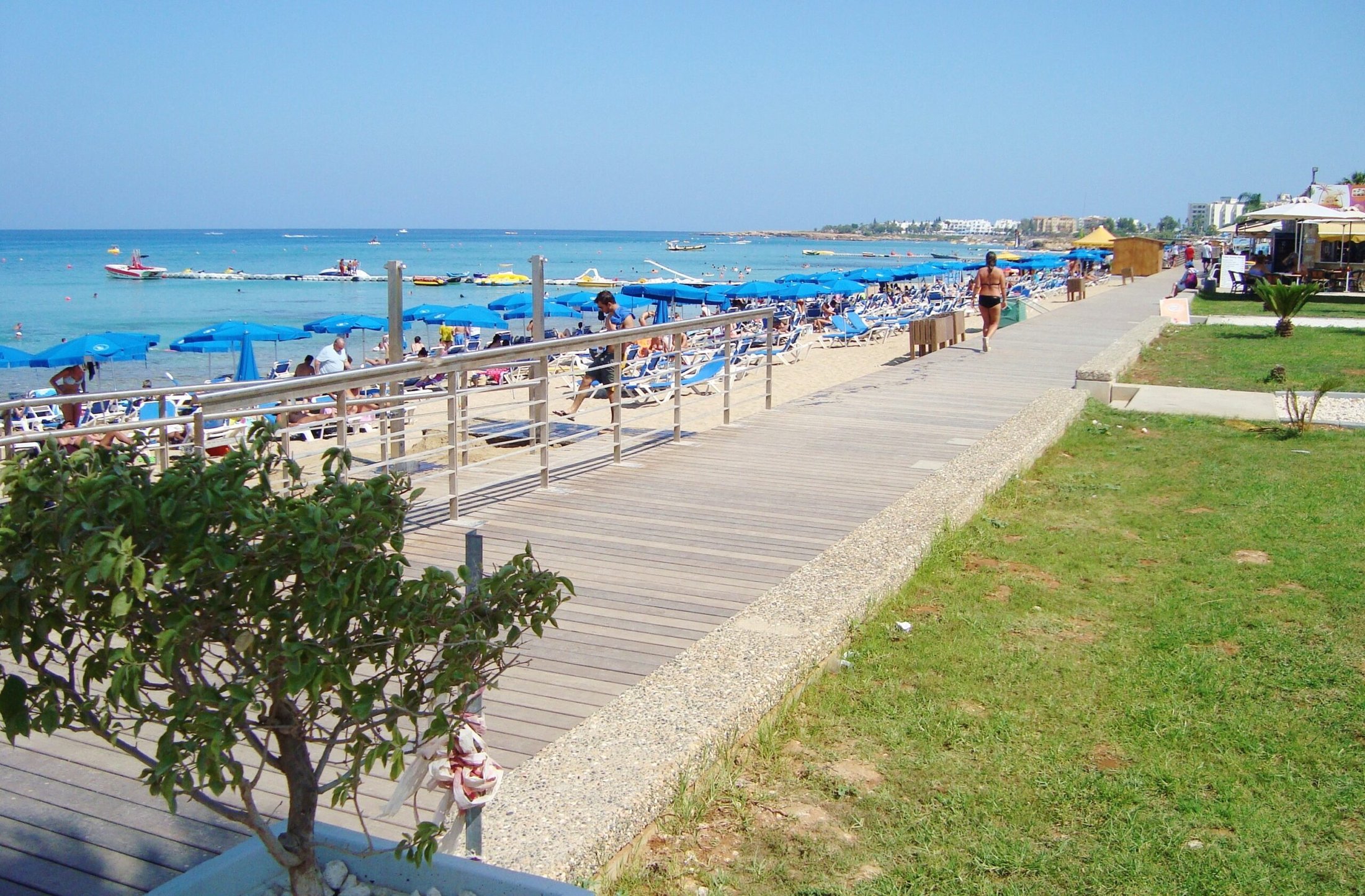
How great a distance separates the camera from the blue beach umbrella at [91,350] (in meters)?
18.0

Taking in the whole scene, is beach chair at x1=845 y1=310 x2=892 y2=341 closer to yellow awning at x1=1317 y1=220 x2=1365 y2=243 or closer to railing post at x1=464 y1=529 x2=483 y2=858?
yellow awning at x1=1317 y1=220 x2=1365 y2=243

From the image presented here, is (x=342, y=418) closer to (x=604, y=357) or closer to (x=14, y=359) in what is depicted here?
(x=604, y=357)

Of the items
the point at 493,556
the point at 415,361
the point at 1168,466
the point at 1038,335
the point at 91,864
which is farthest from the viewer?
the point at 1038,335

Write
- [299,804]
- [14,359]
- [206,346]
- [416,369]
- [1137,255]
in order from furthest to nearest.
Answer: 1. [1137,255]
2. [206,346]
3. [14,359]
4. [416,369]
5. [299,804]

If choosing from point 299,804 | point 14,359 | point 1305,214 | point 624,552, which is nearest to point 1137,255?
point 1305,214

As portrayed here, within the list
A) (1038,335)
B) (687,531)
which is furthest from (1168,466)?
(1038,335)

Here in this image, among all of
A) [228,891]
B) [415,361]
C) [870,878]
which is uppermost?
[415,361]

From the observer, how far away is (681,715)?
3596 mm

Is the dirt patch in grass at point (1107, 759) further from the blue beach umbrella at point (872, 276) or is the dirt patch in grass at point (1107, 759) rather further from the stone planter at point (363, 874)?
the blue beach umbrella at point (872, 276)

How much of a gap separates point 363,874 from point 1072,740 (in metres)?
2.51

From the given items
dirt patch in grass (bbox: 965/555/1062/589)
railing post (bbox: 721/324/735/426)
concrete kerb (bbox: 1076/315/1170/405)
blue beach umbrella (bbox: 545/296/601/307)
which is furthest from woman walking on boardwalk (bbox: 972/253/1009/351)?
blue beach umbrella (bbox: 545/296/601/307)

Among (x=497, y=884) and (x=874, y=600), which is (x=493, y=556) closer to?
(x=874, y=600)

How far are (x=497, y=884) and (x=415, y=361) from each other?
429cm

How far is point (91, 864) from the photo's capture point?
112 inches
